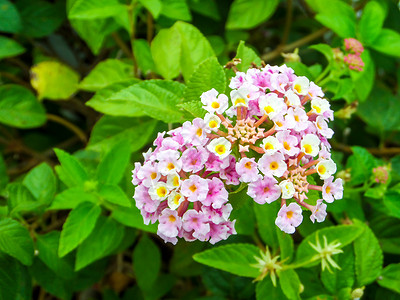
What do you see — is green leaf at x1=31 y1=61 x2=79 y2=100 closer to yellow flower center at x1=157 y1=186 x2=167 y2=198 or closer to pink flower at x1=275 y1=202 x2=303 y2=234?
yellow flower center at x1=157 y1=186 x2=167 y2=198

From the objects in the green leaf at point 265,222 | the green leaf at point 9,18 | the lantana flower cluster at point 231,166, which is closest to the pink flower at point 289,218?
the lantana flower cluster at point 231,166

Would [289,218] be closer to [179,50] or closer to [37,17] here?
[179,50]

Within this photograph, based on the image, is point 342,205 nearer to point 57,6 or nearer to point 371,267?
point 371,267

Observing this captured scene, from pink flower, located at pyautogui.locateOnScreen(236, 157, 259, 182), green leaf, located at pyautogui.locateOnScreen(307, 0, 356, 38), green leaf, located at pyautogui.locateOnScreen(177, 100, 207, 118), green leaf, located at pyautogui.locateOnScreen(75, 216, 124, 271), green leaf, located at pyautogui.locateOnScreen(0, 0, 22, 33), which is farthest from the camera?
green leaf, located at pyautogui.locateOnScreen(0, 0, 22, 33)

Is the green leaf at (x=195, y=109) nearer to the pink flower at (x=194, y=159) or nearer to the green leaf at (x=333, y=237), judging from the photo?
the pink flower at (x=194, y=159)

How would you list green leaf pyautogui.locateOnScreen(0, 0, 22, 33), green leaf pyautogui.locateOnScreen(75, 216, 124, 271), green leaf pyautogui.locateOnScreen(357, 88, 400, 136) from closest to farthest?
green leaf pyautogui.locateOnScreen(75, 216, 124, 271), green leaf pyautogui.locateOnScreen(0, 0, 22, 33), green leaf pyautogui.locateOnScreen(357, 88, 400, 136)

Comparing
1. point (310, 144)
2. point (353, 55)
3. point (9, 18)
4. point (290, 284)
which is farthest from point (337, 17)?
point (9, 18)

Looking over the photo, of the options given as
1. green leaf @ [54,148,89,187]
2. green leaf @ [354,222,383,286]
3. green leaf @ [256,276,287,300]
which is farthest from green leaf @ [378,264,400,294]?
→ green leaf @ [54,148,89,187]
